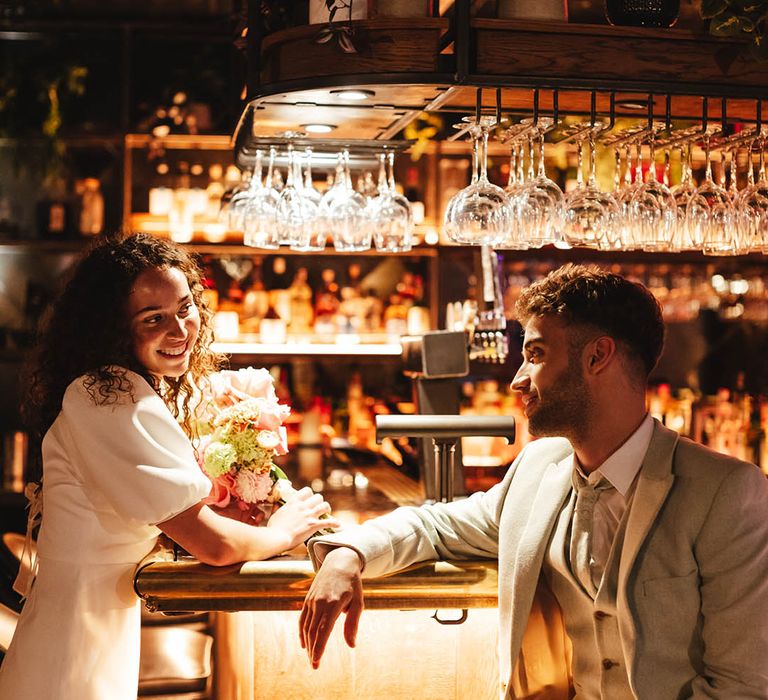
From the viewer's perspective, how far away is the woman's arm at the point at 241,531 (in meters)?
1.88

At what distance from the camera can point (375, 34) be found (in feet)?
6.92

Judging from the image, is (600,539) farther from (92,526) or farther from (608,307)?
(92,526)

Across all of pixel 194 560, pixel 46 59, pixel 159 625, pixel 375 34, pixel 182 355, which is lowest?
pixel 159 625

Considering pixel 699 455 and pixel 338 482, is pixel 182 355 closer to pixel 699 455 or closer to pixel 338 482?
pixel 699 455

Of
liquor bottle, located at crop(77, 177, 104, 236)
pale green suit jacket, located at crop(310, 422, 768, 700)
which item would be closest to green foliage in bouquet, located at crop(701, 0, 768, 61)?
Result: pale green suit jacket, located at crop(310, 422, 768, 700)

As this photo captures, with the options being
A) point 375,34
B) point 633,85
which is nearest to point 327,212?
point 375,34

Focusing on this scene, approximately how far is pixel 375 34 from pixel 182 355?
78 centimetres

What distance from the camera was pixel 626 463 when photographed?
184cm

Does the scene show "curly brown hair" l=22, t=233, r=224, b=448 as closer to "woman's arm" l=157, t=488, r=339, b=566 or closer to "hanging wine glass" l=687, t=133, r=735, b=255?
"woman's arm" l=157, t=488, r=339, b=566

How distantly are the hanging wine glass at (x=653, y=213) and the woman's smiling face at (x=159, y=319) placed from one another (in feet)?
3.57

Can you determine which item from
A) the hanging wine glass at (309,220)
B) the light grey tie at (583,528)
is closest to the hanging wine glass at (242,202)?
the hanging wine glass at (309,220)

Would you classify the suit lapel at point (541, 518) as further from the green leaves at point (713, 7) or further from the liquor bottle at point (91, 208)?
the liquor bottle at point (91, 208)

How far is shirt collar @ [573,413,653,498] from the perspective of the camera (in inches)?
72.2

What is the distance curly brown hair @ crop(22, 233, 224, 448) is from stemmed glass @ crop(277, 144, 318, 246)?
798 millimetres
